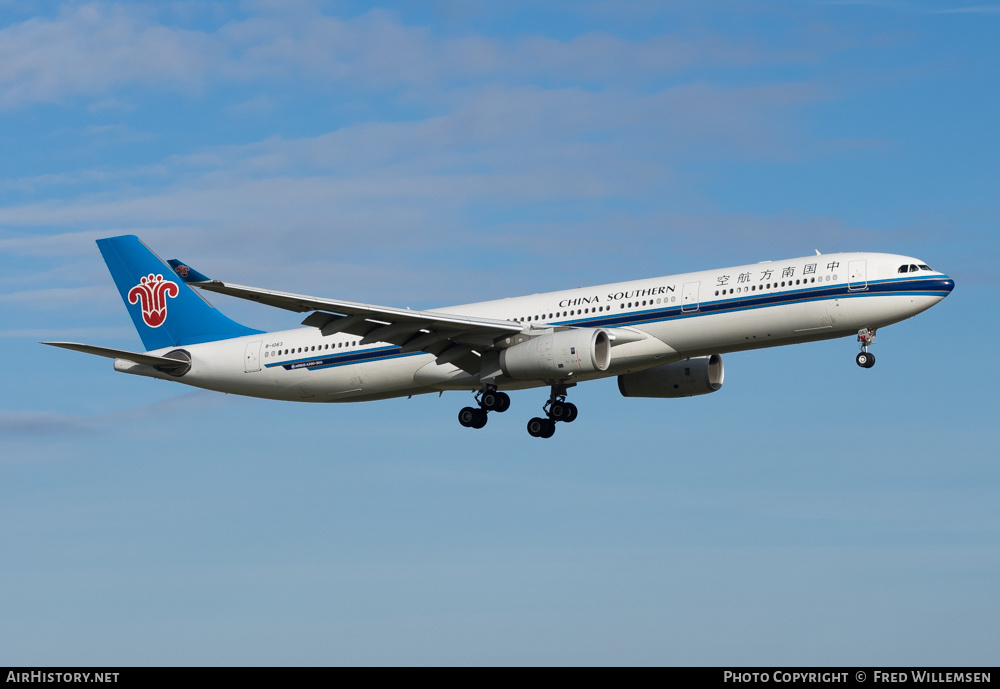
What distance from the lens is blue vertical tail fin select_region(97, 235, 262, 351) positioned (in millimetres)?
51125

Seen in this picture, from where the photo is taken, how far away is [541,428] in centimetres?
4641

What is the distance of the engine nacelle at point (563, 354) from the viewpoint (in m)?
40.8

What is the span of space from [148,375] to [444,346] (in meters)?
13.4

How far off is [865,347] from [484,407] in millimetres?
12894

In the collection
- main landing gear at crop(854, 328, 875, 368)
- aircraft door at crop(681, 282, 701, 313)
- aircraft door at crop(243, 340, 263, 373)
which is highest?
aircraft door at crop(243, 340, 263, 373)

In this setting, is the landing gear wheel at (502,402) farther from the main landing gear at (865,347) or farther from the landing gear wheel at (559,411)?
the main landing gear at (865,347)

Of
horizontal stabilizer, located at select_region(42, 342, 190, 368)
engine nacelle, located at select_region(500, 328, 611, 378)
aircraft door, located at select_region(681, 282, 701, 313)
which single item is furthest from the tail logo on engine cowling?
aircraft door, located at select_region(681, 282, 701, 313)

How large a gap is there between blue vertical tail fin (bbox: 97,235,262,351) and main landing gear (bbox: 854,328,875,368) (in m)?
22.9

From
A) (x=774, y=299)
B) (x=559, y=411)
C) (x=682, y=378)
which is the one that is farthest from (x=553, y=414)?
(x=774, y=299)

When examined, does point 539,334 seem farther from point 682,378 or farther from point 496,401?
point 682,378

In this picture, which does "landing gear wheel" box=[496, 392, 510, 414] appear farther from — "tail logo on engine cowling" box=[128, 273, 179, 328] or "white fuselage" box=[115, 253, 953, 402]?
"tail logo on engine cowling" box=[128, 273, 179, 328]
